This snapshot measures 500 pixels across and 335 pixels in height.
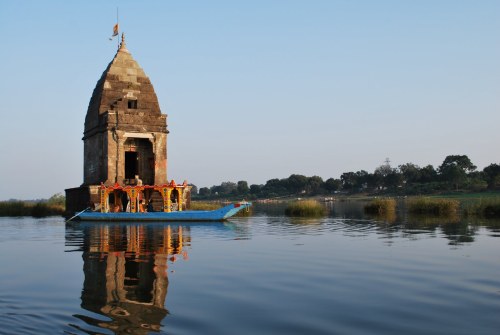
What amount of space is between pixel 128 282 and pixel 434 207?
35.3m

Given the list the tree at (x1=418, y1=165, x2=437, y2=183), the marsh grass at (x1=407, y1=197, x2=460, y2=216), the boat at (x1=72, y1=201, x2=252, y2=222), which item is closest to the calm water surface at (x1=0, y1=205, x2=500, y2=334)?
the boat at (x1=72, y1=201, x2=252, y2=222)

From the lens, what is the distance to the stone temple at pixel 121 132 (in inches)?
1689

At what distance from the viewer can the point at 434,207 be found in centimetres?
4203

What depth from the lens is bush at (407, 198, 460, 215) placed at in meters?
41.0

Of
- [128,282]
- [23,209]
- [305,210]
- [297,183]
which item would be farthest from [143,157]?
[297,183]

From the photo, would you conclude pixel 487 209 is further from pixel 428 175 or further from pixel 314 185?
pixel 314 185

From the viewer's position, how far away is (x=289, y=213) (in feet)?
154

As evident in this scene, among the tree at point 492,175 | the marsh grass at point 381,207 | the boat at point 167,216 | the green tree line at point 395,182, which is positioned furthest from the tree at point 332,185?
the boat at point 167,216

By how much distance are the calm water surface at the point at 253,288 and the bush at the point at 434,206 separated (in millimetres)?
21761

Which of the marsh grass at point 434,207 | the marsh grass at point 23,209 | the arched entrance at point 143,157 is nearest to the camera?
the marsh grass at point 434,207

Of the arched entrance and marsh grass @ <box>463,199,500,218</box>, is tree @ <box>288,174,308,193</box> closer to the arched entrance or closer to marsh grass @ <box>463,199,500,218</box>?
the arched entrance

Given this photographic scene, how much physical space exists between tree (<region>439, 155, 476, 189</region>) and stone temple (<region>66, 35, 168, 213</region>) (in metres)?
91.6

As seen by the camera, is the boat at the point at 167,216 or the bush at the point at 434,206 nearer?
the boat at the point at 167,216

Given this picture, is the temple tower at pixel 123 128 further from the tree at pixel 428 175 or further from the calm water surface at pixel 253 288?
the tree at pixel 428 175
